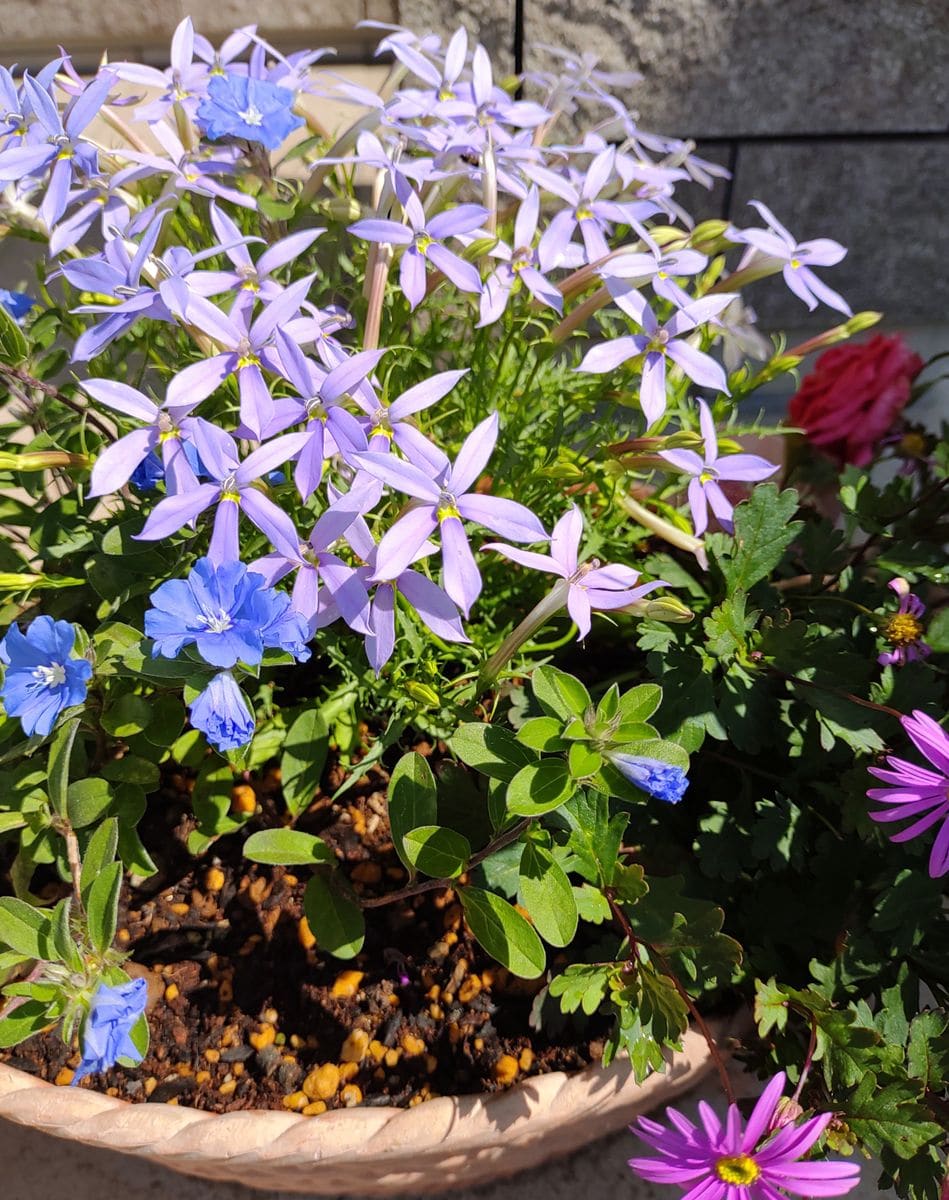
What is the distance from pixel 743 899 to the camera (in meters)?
0.80

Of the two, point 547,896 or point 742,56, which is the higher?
point 742,56

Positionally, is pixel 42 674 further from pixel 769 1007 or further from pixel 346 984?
pixel 769 1007

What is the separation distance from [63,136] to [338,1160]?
0.79 m

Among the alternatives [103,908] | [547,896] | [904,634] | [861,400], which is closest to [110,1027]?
[103,908]

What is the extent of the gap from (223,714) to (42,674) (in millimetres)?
161

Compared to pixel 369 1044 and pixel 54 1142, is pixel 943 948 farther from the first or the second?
pixel 54 1142

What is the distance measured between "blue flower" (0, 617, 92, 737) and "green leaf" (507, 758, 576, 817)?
0.94 ft

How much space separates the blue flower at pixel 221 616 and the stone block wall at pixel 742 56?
1.16 metres

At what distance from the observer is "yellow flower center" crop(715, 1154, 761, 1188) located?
0.55 m

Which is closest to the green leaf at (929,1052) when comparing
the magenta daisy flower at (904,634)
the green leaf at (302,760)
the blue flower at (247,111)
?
the magenta daisy flower at (904,634)

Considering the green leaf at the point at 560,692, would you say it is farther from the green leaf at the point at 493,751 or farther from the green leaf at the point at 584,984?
the green leaf at the point at 584,984

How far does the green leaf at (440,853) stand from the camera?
625mm

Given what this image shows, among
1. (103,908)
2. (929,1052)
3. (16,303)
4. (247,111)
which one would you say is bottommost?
→ (929,1052)

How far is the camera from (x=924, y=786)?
612 mm
